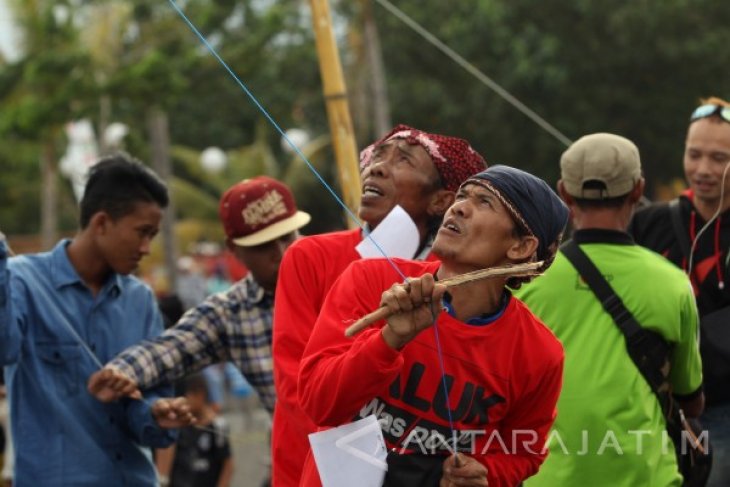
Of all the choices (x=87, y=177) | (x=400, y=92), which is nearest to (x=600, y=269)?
(x=87, y=177)

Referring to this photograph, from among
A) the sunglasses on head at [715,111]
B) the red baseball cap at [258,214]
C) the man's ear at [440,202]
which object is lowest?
the red baseball cap at [258,214]

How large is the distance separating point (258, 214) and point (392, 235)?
4.28ft

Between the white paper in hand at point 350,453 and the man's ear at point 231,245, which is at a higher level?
the man's ear at point 231,245

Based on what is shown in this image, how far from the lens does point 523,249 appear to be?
3.91 metres

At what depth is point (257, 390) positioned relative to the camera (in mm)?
5781

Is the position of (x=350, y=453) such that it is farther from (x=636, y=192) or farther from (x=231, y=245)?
(x=231, y=245)

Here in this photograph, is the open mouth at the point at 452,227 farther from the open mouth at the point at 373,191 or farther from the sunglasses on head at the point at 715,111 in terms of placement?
the sunglasses on head at the point at 715,111

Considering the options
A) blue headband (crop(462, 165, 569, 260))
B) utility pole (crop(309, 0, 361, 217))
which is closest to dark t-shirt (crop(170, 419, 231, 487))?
utility pole (crop(309, 0, 361, 217))

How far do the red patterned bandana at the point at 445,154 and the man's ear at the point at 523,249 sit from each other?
2.74 feet

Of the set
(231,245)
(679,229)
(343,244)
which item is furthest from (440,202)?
(679,229)

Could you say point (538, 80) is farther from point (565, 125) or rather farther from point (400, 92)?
point (400, 92)

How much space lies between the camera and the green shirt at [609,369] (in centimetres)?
499

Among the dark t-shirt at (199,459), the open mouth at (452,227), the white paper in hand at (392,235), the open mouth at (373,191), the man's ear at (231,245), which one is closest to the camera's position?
the open mouth at (452,227)

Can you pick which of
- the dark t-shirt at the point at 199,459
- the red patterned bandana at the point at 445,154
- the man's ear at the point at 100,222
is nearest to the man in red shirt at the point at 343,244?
the red patterned bandana at the point at 445,154
